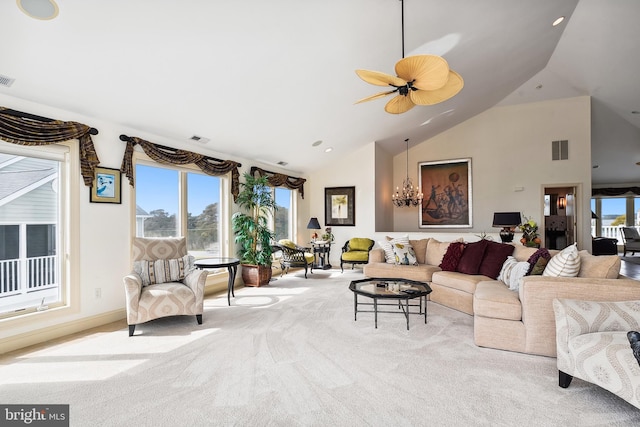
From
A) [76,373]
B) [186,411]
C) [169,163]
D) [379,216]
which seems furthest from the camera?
[379,216]

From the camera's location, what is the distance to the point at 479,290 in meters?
3.35

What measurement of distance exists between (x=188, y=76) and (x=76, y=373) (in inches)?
119

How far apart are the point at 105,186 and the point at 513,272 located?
5065 millimetres

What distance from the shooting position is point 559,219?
8.55m

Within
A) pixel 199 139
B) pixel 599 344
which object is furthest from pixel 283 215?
pixel 599 344

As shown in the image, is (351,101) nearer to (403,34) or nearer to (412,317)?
(403,34)

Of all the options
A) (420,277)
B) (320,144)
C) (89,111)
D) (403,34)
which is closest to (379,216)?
(320,144)

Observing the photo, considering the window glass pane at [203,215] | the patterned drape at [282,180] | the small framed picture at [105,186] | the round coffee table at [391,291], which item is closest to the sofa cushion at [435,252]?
the round coffee table at [391,291]

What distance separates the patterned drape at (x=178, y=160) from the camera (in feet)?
13.1

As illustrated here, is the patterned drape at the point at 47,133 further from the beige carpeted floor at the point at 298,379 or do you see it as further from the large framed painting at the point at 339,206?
the large framed painting at the point at 339,206

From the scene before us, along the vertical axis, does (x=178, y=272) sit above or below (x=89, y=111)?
below

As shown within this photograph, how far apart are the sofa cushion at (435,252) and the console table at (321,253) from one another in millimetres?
2649

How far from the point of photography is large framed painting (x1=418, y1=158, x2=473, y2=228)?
8320 millimetres

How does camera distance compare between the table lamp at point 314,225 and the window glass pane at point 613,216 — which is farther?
the window glass pane at point 613,216
